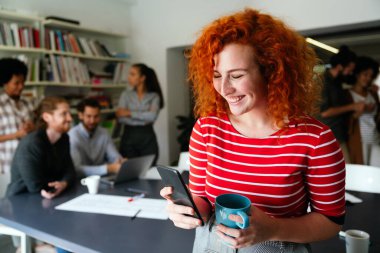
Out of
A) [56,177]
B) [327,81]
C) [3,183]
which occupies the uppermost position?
[327,81]

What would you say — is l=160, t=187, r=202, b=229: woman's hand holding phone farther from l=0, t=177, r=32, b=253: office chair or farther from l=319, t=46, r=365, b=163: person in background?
l=319, t=46, r=365, b=163: person in background

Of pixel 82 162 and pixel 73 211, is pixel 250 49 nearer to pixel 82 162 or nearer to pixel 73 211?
pixel 73 211

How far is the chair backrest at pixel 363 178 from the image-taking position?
2035mm

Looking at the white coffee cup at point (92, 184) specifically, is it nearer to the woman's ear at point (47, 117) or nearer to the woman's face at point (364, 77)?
the woman's ear at point (47, 117)

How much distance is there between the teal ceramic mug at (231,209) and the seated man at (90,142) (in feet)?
5.75

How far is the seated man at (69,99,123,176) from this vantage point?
2.50 m

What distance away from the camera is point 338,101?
124 inches

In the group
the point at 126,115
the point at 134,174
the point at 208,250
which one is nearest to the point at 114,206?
the point at 134,174

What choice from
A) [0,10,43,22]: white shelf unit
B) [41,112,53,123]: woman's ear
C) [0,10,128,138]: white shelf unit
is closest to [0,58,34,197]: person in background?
[0,10,128,138]: white shelf unit

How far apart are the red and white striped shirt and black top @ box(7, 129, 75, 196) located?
1.28 m

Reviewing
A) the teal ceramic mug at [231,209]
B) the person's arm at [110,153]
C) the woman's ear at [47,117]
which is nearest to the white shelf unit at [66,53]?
the person's arm at [110,153]

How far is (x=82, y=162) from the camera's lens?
8.27ft

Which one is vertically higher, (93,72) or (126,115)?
(93,72)

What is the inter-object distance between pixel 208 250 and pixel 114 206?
83 centimetres
